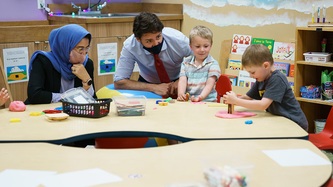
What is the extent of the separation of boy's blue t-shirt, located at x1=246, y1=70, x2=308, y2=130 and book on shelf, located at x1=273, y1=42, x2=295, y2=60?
1.96 meters

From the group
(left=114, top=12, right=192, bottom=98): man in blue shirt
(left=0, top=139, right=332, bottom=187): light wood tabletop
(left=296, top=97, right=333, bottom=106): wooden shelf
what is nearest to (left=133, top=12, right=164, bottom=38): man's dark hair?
(left=114, top=12, right=192, bottom=98): man in blue shirt

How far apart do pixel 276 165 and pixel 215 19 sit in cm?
363

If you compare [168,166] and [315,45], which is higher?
[315,45]

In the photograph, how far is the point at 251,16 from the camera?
16.4ft

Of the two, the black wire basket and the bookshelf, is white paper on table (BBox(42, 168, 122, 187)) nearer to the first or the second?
the black wire basket

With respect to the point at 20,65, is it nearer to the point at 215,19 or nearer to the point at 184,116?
the point at 215,19

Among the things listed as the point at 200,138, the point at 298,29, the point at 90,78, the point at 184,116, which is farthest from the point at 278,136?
the point at 298,29

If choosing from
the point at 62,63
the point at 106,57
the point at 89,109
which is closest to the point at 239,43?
the point at 106,57

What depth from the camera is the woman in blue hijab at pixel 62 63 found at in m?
3.13

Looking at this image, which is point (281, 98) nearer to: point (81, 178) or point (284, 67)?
point (81, 178)

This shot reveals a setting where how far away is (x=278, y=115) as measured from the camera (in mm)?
2707

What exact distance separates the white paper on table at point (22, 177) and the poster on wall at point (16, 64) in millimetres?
2921

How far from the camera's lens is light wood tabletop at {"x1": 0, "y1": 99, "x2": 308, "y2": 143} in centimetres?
225

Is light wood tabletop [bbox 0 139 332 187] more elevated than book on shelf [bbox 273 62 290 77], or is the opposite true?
book on shelf [bbox 273 62 290 77]
